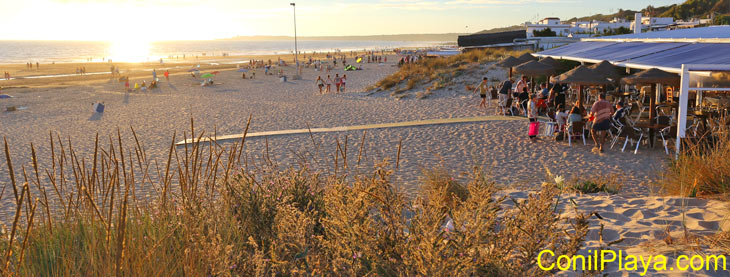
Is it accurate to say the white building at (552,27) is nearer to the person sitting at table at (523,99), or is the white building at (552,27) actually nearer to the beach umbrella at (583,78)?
the person sitting at table at (523,99)

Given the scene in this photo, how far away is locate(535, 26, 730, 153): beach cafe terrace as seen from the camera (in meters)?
8.59

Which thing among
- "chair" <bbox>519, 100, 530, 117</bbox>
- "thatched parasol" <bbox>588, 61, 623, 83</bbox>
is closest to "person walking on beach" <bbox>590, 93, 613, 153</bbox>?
"thatched parasol" <bbox>588, 61, 623, 83</bbox>

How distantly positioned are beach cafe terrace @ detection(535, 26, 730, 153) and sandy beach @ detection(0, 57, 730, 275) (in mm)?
843

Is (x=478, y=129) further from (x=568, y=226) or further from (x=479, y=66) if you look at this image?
(x=479, y=66)

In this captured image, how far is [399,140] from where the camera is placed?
1086 cm

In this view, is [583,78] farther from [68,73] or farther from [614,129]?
[68,73]

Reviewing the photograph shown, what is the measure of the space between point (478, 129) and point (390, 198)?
9.70 m

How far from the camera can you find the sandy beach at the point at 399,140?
5.00 meters

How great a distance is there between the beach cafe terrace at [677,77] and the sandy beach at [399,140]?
2.77 ft

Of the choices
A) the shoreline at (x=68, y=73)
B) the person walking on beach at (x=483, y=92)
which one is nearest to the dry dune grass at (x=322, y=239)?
the person walking on beach at (x=483, y=92)

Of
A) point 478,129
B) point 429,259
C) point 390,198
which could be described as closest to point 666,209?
point 390,198

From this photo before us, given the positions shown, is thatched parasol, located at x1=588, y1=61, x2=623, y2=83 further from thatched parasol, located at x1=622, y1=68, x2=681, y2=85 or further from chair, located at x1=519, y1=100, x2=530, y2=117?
chair, located at x1=519, y1=100, x2=530, y2=117

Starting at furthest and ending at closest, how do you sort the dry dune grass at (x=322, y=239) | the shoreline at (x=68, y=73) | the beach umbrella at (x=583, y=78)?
1. the shoreline at (x=68, y=73)
2. the beach umbrella at (x=583, y=78)
3. the dry dune grass at (x=322, y=239)

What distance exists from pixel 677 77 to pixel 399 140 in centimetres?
517
